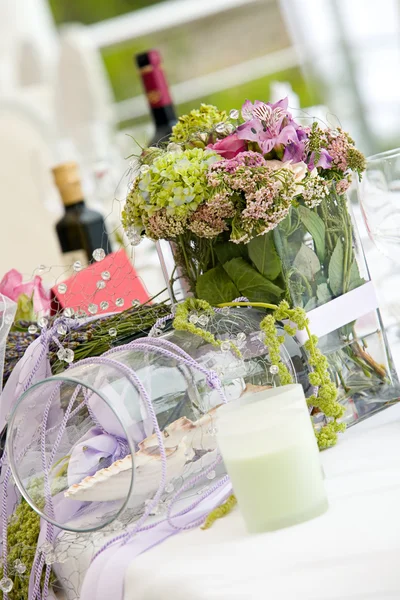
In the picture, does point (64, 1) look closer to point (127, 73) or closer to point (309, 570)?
point (127, 73)

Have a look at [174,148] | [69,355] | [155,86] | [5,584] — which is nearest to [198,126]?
[174,148]

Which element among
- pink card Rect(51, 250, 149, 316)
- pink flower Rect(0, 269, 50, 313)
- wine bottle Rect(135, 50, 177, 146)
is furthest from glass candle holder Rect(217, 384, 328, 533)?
wine bottle Rect(135, 50, 177, 146)

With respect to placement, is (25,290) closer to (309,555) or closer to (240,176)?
(240,176)

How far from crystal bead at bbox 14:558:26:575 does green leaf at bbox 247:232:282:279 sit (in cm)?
36

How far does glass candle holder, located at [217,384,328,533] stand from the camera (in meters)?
0.62

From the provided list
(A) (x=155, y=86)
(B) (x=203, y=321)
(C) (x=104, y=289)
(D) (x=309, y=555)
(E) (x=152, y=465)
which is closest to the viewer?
(D) (x=309, y=555)

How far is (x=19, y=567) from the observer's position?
754mm

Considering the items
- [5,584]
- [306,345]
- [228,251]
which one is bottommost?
[5,584]

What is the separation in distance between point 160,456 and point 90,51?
10.9 feet

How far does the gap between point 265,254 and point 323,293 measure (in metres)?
0.09

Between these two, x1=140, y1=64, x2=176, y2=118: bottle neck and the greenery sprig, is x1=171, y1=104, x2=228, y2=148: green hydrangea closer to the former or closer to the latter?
the greenery sprig

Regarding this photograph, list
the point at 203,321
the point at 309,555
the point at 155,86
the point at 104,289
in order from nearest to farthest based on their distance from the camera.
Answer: the point at 309,555, the point at 203,321, the point at 104,289, the point at 155,86

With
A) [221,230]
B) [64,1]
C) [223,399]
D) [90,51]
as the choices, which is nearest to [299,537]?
[223,399]

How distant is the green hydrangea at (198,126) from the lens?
842 millimetres
